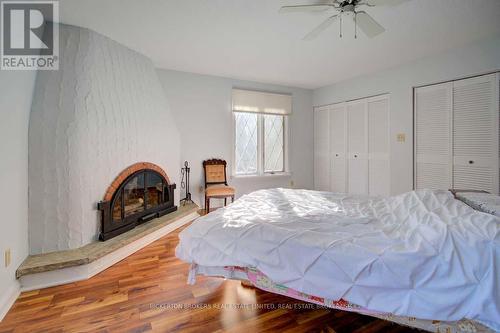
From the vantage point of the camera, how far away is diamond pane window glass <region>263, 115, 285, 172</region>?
527cm

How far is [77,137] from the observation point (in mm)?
2471

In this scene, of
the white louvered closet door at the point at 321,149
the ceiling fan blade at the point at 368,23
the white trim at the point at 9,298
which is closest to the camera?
the white trim at the point at 9,298

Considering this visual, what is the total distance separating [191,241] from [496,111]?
3807mm

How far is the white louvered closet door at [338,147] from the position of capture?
5.07m

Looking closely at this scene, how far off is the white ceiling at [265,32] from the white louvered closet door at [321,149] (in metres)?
1.49

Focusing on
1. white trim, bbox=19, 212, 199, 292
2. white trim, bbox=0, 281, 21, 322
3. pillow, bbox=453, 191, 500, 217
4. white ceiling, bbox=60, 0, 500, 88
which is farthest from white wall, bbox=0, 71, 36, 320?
pillow, bbox=453, 191, 500, 217

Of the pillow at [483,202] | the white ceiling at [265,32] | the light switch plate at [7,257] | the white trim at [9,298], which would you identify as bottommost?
the white trim at [9,298]

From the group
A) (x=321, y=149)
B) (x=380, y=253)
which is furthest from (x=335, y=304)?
(x=321, y=149)

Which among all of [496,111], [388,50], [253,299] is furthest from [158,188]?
Answer: [496,111]

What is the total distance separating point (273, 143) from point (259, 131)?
0.43 meters

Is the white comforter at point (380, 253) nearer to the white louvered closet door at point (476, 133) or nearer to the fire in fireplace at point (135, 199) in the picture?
the fire in fireplace at point (135, 199)

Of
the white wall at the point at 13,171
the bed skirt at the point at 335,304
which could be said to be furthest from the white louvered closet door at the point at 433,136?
the white wall at the point at 13,171

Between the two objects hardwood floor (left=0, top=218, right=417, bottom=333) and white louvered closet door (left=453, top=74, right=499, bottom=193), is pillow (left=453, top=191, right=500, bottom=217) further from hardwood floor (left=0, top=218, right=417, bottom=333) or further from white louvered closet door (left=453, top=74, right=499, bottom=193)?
white louvered closet door (left=453, top=74, right=499, bottom=193)

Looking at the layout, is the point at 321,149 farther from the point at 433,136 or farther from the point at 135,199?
the point at 135,199
